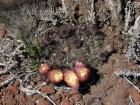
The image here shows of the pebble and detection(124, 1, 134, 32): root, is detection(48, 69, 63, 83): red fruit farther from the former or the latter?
detection(124, 1, 134, 32): root

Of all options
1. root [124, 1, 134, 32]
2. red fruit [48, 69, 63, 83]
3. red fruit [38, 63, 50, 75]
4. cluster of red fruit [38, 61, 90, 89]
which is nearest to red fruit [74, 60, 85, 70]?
cluster of red fruit [38, 61, 90, 89]

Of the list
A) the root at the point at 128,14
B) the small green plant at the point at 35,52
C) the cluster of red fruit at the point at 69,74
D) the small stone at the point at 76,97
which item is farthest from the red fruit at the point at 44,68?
the root at the point at 128,14

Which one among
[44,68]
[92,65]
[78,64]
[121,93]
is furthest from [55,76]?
[121,93]

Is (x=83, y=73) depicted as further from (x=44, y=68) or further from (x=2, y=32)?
(x=2, y=32)

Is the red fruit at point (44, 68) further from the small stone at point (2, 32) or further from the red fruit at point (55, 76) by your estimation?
the small stone at point (2, 32)

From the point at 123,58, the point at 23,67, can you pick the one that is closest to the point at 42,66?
the point at 23,67

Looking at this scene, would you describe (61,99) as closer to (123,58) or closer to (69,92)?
(69,92)
